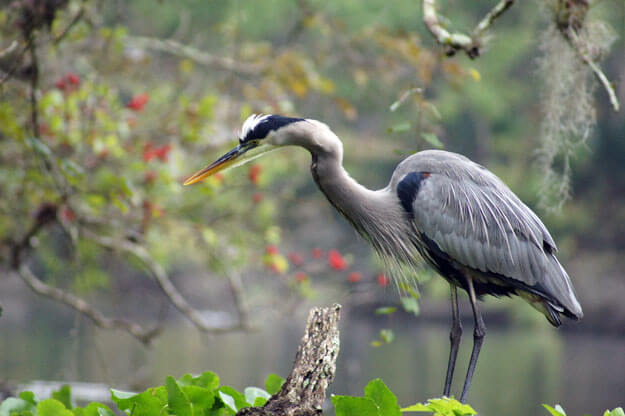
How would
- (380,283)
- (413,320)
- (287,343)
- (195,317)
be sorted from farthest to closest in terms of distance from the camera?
(413,320) → (287,343) → (195,317) → (380,283)

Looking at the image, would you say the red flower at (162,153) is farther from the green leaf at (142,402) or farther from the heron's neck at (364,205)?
the green leaf at (142,402)

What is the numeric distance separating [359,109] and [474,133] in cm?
327

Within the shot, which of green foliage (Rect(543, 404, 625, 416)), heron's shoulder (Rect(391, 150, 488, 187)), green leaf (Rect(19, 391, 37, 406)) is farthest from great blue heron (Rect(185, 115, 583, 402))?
green leaf (Rect(19, 391, 37, 406))

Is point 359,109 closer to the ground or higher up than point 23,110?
higher up

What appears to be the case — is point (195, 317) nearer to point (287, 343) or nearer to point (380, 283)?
point (380, 283)

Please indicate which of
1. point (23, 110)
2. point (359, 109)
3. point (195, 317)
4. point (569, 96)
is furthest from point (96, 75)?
point (359, 109)

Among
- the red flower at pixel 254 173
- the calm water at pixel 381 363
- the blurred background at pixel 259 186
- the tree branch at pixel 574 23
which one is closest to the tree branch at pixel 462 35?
the blurred background at pixel 259 186

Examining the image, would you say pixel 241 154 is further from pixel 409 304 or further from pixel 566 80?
pixel 566 80

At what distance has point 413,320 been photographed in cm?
2078

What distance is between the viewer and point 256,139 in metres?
3.25

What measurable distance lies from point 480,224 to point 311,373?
57.5 inches

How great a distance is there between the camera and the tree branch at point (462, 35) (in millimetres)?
3239

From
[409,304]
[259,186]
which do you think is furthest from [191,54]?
[409,304]

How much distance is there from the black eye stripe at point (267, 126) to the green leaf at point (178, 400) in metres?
1.13
